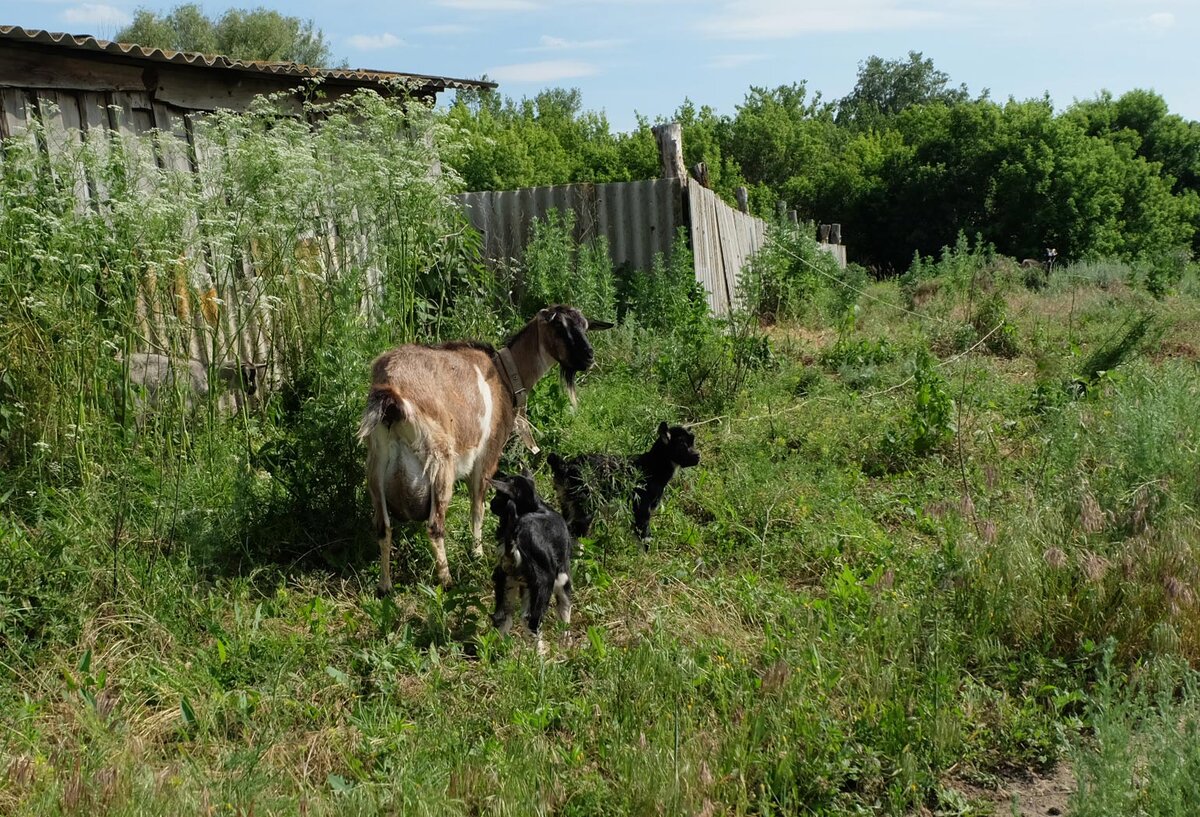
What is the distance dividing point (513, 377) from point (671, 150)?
687cm

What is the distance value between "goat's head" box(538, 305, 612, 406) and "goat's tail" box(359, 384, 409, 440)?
58.8 inches

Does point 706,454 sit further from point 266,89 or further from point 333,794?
point 266,89

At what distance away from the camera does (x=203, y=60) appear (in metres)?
8.69

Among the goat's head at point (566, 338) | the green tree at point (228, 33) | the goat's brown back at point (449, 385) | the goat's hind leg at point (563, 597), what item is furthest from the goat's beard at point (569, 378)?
the green tree at point (228, 33)

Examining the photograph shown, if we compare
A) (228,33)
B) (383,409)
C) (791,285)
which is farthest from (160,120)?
(228,33)

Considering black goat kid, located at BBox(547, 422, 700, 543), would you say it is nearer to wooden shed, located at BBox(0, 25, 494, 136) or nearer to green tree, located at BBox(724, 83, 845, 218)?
wooden shed, located at BBox(0, 25, 494, 136)

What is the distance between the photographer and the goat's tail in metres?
5.41

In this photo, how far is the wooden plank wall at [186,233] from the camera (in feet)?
20.3

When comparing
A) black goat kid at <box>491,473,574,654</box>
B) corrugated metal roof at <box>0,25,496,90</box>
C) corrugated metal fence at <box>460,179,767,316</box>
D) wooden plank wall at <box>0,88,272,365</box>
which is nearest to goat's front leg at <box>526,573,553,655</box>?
black goat kid at <box>491,473,574,654</box>

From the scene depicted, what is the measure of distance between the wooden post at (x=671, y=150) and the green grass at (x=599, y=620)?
5597mm

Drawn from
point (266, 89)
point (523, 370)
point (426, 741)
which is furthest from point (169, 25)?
point (426, 741)

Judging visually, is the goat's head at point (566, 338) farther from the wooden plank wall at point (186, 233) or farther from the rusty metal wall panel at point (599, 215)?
the rusty metal wall panel at point (599, 215)

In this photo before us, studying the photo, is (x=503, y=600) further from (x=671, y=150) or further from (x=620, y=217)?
(x=671, y=150)

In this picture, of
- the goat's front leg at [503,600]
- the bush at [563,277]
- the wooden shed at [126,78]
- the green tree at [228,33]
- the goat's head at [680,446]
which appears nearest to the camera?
the goat's front leg at [503,600]
